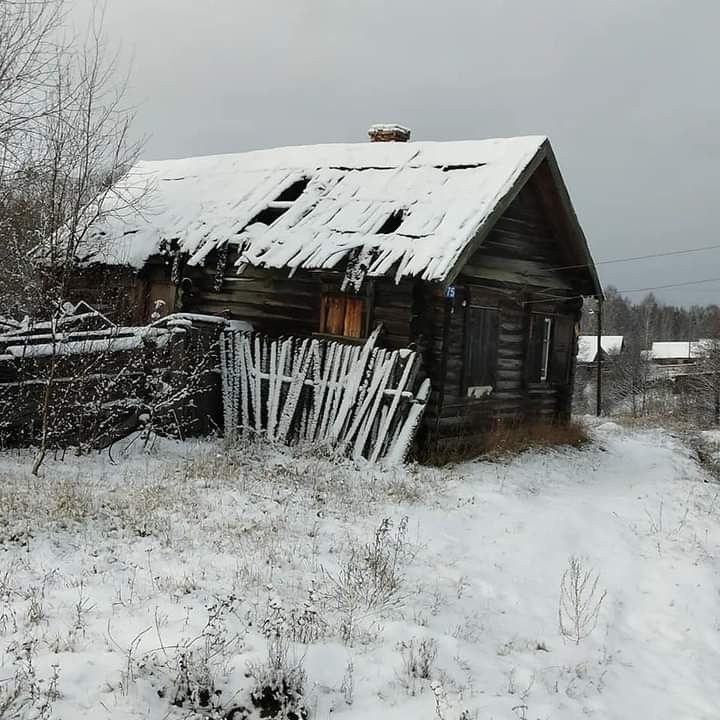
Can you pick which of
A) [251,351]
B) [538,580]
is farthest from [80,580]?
[251,351]

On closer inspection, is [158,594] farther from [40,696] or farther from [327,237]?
[327,237]

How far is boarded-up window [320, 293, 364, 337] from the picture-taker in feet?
36.3

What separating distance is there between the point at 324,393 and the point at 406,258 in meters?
2.30

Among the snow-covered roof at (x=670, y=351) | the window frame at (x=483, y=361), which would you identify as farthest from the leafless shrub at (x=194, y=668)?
the snow-covered roof at (x=670, y=351)

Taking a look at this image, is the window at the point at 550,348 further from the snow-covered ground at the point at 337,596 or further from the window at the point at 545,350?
the snow-covered ground at the point at 337,596

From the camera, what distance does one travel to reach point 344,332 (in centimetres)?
1121

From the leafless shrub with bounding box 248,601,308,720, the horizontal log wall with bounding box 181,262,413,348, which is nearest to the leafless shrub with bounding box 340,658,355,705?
the leafless shrub with bounding box 248,601,308,720

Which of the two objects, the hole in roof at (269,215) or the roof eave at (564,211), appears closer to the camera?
the roof eave at (564,211)

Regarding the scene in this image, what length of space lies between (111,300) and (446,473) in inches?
290

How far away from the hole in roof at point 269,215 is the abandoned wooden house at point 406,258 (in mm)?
25

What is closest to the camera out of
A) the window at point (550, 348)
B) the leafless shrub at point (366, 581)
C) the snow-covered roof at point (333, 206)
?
the leafless shrub at point (366, 581)

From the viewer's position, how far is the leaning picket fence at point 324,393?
387 inches

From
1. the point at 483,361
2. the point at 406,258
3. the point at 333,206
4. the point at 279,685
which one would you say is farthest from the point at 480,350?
the point at 279,685

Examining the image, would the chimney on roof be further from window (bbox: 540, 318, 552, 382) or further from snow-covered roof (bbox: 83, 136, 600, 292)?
window (bbox: 540, 318, 552, 382)
